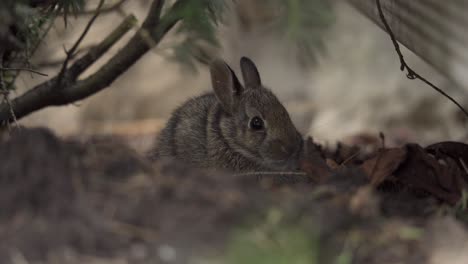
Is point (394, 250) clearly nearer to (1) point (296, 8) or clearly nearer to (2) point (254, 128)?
(1) point (296, 8)

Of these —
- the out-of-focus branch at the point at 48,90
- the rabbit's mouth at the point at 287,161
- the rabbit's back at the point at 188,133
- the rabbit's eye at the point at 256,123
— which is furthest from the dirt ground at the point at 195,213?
the rabbit's back at the point at 188,133

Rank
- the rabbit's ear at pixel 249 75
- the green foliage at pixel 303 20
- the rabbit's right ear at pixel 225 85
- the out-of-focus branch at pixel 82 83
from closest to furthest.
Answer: the green foliage at pixel 303 20 < the out-of-focus branch at pixel 82 83 < the rabbit's right ear at pixel 225 85 < the rabbit's ear at pixel 249 75

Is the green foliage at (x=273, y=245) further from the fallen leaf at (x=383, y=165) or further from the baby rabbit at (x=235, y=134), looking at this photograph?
the baby rabbit at (x=235, y=134)

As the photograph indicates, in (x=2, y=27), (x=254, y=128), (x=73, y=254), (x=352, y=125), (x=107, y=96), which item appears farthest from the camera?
(x=107, y=96)

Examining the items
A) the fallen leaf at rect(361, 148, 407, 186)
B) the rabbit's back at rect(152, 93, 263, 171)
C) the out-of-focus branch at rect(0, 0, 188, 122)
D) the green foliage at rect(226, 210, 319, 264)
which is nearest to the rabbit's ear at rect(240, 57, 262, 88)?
the rabbit's back at rect(152, 93, 263, 171)

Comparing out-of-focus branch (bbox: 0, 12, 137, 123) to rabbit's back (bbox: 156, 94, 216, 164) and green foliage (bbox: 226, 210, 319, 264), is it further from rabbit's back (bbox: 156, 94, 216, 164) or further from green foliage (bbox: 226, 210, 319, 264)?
green foliage (bbox: 226, 210, 319, 264)

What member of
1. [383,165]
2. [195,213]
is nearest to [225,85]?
[383,165]

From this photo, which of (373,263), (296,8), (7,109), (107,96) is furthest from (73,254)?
(107,96)
